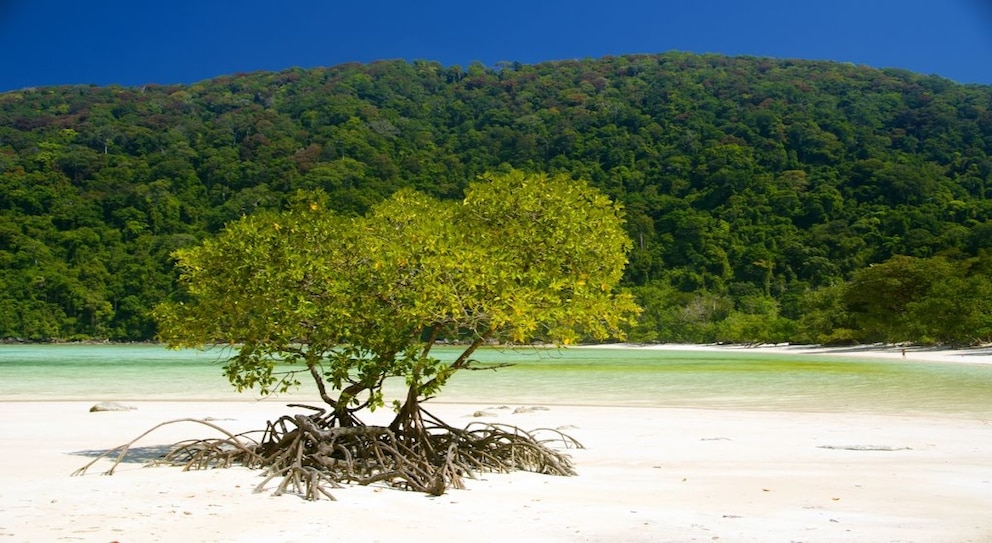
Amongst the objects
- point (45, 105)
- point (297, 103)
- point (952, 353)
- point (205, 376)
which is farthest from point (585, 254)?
point (45, 105)

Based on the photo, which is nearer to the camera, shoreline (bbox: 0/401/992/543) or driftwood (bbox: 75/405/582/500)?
A: shoreline (bbox: 0/401/992/543)

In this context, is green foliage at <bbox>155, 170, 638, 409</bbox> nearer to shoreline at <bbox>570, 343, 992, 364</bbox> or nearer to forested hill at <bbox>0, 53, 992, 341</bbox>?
→ shoreline at <bbox>570, 343, 992, 364</bbox>

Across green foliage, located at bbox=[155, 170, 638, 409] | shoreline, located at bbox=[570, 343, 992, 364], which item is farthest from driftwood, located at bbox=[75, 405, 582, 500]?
shoreline, located at bbox=[570, 343, 992, 364]

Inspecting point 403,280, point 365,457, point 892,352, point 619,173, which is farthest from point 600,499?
point 619,173

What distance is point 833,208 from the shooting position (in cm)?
9969

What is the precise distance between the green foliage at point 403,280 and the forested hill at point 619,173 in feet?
167

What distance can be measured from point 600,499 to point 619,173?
10879 cm

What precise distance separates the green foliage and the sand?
1274 millimetres

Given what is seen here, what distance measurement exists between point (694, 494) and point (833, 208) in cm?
9834

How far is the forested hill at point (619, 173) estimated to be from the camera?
297 ft

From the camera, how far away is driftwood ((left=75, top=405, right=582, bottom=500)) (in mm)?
8172

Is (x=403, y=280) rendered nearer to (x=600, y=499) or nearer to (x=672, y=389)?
(x=600, y=499)

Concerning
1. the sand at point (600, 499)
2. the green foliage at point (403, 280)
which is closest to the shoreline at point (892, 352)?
the sand at point (600, 499)

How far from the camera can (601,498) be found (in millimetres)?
8039
